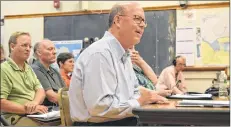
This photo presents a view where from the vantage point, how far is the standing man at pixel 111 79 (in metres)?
1.52

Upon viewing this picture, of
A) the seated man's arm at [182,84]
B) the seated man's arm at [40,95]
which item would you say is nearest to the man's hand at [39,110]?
the seated man's arm at [40,95]

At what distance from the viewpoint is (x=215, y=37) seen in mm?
5461

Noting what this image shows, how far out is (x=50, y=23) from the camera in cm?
622

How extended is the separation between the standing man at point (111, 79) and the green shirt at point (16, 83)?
0.98m

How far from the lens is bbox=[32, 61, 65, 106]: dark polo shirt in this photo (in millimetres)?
2881

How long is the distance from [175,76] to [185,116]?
12.3 feet

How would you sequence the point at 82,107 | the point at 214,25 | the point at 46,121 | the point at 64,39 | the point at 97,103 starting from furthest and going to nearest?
the point at 64,39 < the point at 214,25 < the point at 46,121 < the point at 82,107 < the point at 97,103

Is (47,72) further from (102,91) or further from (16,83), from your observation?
(102,91)

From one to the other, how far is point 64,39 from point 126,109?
4731 mm

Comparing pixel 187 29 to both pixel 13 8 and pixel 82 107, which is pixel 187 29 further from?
pixel 82 107

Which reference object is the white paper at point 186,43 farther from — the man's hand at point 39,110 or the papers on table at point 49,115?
the papers on table at point 49,115

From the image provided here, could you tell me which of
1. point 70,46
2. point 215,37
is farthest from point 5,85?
point 215,37

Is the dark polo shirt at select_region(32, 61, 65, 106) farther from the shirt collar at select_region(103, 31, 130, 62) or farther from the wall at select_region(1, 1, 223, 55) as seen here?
the wall at select_region(1, 1, 223, 55)

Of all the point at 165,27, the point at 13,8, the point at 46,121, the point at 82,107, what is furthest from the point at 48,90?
the point at 13,8
